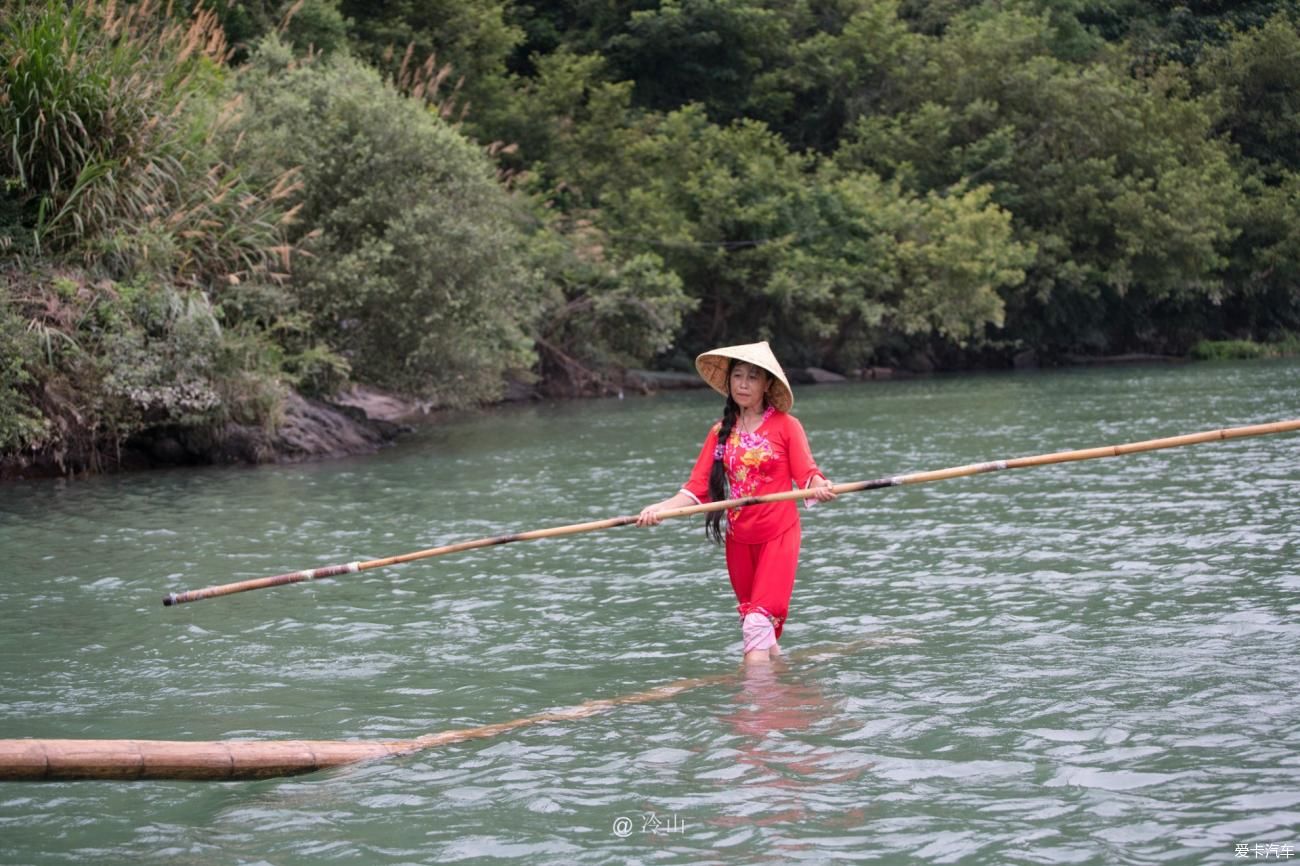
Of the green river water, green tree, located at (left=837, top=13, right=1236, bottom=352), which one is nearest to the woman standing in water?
the green river water

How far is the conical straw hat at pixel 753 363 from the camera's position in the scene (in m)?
7.54

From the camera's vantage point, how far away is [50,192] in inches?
763

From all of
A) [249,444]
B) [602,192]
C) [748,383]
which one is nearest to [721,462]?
[748,383]

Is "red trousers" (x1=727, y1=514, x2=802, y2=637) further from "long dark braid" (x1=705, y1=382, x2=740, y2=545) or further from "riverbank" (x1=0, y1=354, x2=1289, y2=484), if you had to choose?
"riverbank" (x1=0, y1=354, x2=1289, y2=484)

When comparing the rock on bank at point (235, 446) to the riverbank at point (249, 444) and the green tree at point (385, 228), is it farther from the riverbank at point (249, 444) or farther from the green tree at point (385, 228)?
the green tree at point (385, 228)

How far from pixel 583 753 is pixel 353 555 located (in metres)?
6.31

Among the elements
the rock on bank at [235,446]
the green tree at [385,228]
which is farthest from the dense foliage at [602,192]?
the rock on bank at [235,446]

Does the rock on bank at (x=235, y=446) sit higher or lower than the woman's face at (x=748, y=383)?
lower

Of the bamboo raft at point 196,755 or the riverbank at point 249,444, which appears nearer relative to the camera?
the bamboo raft at point 196,755

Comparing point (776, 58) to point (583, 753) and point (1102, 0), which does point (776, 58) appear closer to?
point (1102, 0)

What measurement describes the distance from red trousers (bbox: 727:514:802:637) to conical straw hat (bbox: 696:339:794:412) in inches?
27.2

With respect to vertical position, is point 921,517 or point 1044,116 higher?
point 1044,116

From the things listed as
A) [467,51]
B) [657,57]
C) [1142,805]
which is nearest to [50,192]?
[1142,805]

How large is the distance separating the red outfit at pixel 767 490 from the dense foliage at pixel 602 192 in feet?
41.8
